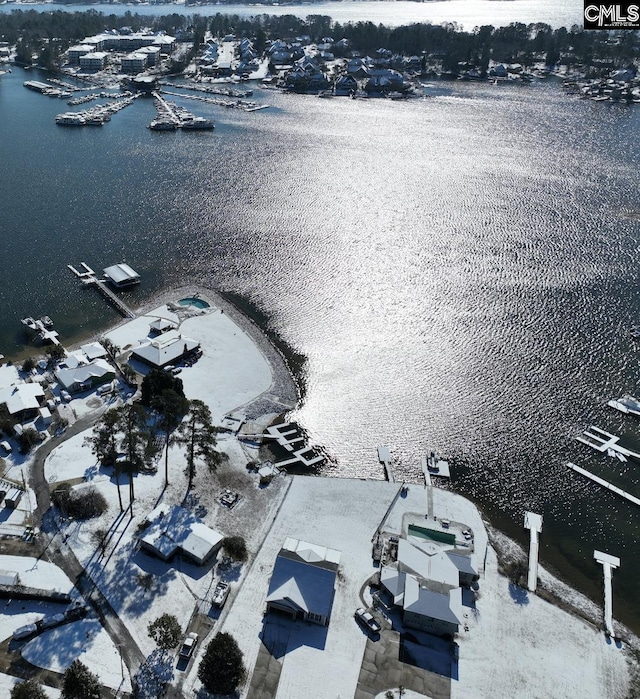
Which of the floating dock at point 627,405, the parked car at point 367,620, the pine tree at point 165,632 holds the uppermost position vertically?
the pine tree at point 165,632

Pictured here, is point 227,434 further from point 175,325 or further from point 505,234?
point 505,234

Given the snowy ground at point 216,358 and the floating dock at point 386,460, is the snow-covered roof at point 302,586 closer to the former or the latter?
the floating dock at point 386,460

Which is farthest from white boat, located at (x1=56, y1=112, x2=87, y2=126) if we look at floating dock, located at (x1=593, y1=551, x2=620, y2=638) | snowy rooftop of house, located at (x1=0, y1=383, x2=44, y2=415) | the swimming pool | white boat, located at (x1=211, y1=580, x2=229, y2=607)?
floating dock, located at (x1=593, y1=551, x2=620, y2=638)

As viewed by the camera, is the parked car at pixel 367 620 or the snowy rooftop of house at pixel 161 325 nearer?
the parked car at pixel 367 620

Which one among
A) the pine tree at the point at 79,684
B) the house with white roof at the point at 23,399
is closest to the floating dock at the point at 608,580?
the pine tree at the point at 79,684

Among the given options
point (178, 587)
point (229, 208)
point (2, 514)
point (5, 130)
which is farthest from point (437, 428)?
point (5, 130)

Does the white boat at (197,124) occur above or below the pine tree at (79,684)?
above

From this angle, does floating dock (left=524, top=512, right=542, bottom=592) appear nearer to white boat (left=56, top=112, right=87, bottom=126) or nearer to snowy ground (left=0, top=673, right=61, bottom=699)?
snowy ground (left=0, top=673, right=61, bottom=699)
